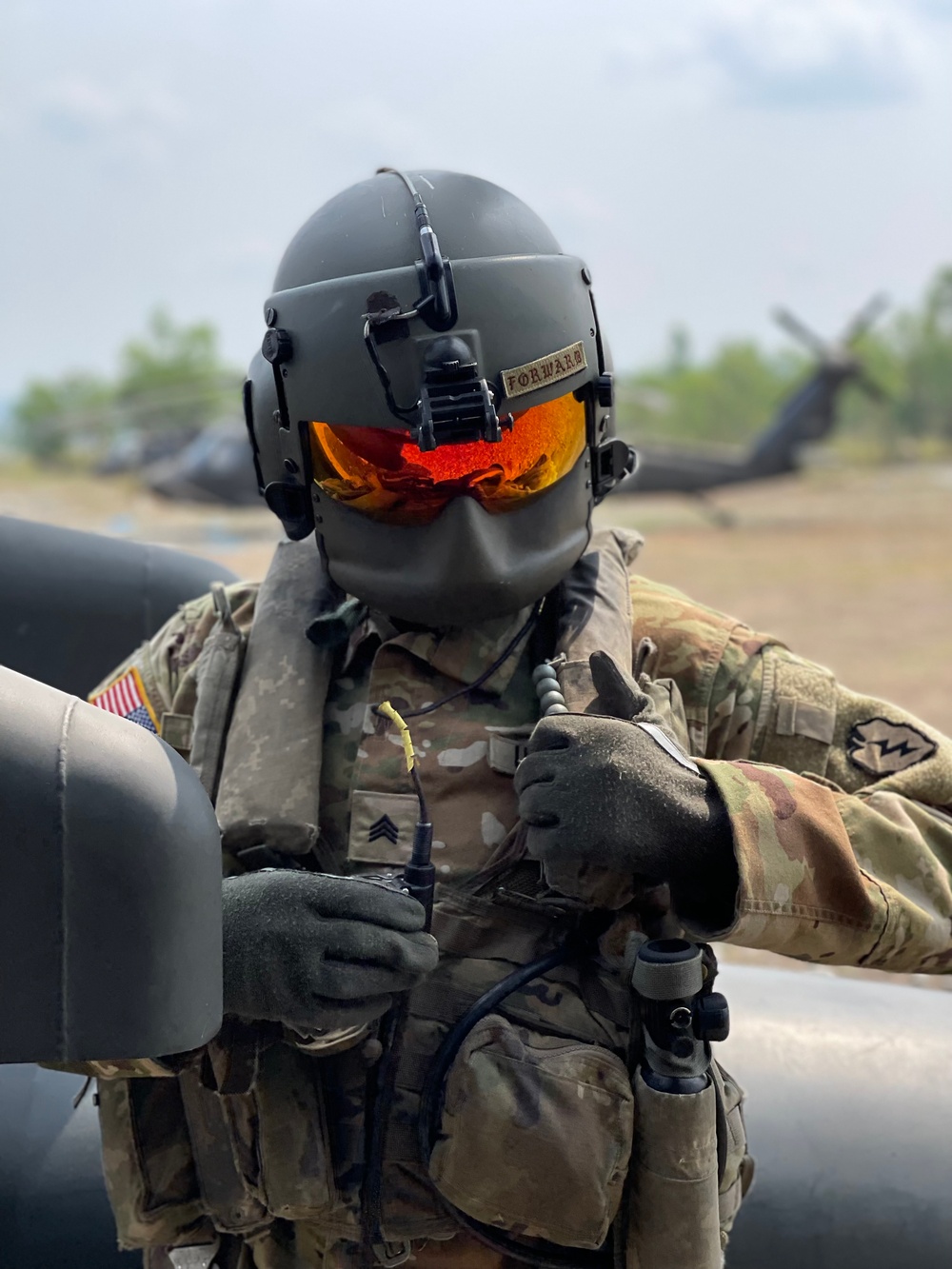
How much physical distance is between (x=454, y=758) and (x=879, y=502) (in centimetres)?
2230

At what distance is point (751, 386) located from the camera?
6031cm

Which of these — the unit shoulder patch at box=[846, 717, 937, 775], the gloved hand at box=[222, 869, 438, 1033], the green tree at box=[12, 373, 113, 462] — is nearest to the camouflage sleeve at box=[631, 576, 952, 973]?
the unit shoulder patch at box=[846, 717, 937, 775]

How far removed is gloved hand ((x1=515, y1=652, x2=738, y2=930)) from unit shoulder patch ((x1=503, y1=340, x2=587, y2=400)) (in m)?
0.37

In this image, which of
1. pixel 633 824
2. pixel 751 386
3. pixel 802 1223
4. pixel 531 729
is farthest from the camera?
pixel 751 386

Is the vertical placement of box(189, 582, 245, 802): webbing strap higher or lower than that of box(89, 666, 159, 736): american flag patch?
higher

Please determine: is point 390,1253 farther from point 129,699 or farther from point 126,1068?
point 129,699

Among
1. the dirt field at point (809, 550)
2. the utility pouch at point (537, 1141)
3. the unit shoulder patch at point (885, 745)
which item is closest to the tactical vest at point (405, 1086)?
the utility pouch at point (537, 1141)

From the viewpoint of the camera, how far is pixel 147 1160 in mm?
1898

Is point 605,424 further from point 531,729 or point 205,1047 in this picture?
point 205,1047

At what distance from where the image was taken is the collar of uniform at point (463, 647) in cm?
203

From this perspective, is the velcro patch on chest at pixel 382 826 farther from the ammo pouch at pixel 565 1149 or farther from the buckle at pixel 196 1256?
the buckle at pixel 196 1256

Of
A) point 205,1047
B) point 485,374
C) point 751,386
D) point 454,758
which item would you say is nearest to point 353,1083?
point 205,1047

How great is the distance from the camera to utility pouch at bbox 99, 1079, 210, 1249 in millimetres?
1894

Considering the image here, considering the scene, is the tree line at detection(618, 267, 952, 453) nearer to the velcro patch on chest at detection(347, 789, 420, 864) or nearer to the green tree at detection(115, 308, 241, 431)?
the green tree at detection(115, 308, 241, 431)
